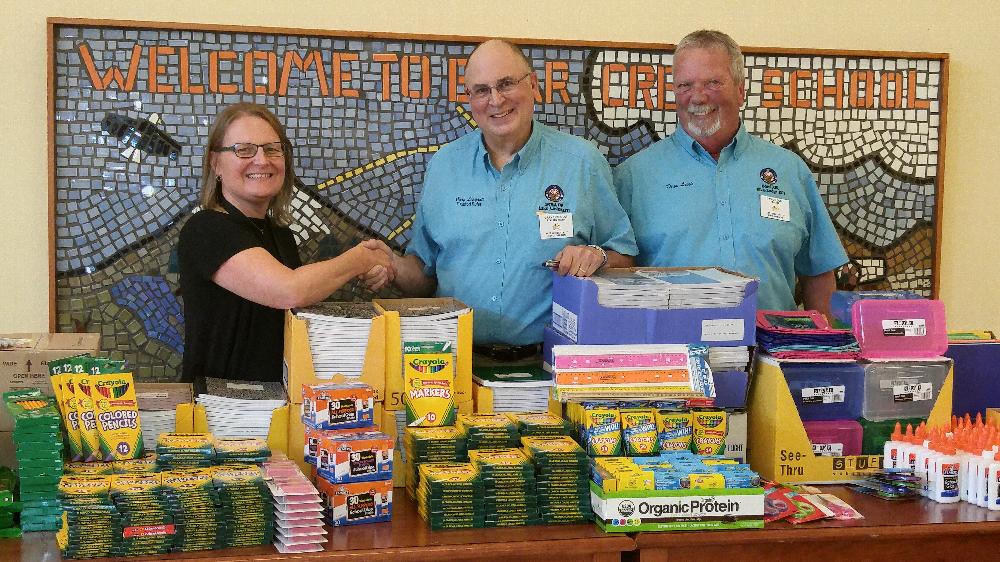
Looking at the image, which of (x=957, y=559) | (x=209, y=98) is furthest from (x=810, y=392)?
(x=209, y=98)

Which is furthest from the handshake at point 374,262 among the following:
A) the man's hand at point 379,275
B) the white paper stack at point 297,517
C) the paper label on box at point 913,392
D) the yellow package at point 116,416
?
the paper label on box at point 913,392

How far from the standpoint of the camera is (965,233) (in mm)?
4367

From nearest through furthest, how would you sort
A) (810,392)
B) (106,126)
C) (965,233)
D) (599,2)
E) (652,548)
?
(652,548)
(810,392)
(106,126)
(599,2)
(965,233)

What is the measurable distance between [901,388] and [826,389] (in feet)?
0.71

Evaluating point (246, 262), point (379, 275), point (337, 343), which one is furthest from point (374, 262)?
point (337, 343)

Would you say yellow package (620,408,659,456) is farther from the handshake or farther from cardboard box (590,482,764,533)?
the handshake

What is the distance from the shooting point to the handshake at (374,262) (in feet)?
9.45

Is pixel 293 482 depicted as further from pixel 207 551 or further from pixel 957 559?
pixel 957 559

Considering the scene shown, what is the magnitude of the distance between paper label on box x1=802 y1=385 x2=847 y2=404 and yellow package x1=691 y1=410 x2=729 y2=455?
32 cm

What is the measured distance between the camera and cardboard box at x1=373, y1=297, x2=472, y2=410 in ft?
8.20

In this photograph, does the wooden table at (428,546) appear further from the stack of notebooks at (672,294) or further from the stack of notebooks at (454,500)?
the stack of notebooks at (672,294)

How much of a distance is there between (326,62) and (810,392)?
85.4 inches

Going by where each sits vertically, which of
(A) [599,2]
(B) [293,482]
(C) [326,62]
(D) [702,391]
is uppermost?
(A) [599,2]

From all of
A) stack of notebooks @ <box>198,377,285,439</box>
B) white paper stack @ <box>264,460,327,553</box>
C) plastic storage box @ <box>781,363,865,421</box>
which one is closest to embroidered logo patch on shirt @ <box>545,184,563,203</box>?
plastic storage box @ <box>781,363,865,421</box>
